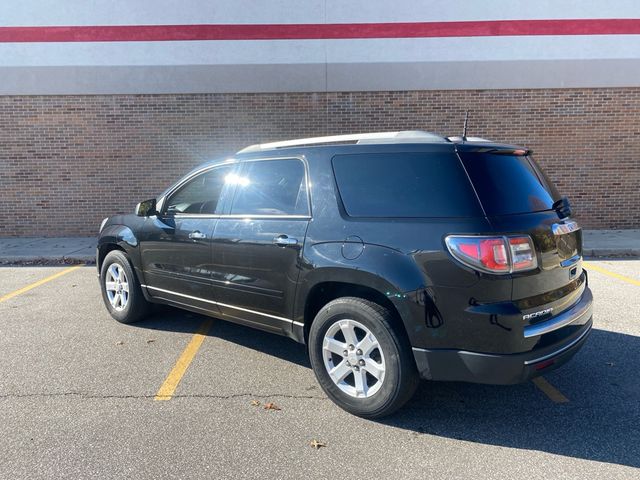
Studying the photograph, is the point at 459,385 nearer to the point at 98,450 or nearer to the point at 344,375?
the point at 344,375

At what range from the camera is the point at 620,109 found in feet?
32.2

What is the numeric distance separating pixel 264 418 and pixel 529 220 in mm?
2198

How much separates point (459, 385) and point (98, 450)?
2605 millimetres

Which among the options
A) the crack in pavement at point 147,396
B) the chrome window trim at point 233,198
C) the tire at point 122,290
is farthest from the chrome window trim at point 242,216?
the crack in pavement at point 147,396

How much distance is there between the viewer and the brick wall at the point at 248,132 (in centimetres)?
983

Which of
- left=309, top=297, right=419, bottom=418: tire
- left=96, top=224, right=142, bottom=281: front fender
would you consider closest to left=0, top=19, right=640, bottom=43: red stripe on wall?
left=96, top=224, right=142, bottom=281: front fender

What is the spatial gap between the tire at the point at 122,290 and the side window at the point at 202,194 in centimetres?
94

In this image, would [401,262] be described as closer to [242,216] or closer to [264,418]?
[264,418]

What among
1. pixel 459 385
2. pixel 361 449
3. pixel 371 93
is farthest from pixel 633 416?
pixel 371 93

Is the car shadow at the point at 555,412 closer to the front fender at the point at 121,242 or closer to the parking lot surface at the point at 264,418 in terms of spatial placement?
the parking lot surface at the point at 264,418

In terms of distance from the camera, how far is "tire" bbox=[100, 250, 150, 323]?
482cm

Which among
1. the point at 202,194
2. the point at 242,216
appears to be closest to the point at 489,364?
the point at 242,216

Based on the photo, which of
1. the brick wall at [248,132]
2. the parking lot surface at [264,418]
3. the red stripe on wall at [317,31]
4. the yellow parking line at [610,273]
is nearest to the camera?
the parking lot surface at [264,418]

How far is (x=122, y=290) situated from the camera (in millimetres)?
4980
